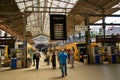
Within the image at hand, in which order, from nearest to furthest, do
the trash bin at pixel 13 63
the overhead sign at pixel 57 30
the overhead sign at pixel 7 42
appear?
the overhead sign at pixel 57 30 → the trash bin at pixel 13 63 → the overhead sign at pixel 7 42

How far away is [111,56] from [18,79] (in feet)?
41.1

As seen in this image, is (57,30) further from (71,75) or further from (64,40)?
(64,40)

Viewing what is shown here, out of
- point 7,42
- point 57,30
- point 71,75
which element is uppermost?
point 57,30

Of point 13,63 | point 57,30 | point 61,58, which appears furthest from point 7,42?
point 61,58

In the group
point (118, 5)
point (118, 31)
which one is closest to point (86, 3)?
point (118, 5)

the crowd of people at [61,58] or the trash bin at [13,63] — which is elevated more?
the crowd of people at [61,58]

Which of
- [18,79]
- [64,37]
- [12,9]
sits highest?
[12,9]

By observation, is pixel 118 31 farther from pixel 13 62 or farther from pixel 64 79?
pixel 64 79

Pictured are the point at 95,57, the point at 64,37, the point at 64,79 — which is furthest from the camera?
the point at 95,57

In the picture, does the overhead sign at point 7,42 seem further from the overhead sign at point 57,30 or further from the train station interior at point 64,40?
the overhead sign at point 57,30

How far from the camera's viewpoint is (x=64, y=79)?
11359mm

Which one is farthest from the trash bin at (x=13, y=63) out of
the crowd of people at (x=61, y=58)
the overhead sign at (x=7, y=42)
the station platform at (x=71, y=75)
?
the overhead sign at (x=7, y=42)

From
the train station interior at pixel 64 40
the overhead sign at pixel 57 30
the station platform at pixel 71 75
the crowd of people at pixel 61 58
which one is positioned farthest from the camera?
the train station interior at pixel 64 40

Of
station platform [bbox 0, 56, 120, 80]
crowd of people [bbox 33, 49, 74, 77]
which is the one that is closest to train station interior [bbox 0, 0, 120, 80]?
station platform [bbox 0, 56, 120, 80]
